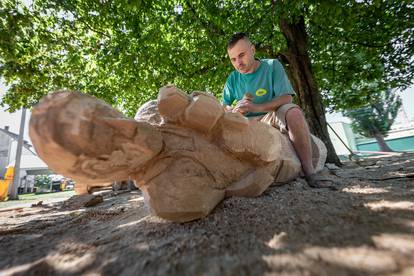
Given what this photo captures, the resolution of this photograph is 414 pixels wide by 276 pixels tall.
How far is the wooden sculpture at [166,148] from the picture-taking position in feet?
3.32

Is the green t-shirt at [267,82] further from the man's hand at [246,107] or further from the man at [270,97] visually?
the man's hand at [246,107]

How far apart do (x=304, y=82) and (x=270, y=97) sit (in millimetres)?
3190

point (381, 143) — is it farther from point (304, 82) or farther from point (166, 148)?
point (166, 148)

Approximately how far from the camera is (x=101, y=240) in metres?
1.23

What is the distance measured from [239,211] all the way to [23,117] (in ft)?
44.7

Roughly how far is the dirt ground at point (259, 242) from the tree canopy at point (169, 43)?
121 inches

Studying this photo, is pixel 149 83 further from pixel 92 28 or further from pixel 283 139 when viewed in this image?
pixel 283 139

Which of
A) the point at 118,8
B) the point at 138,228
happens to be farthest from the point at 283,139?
the point at 118,8

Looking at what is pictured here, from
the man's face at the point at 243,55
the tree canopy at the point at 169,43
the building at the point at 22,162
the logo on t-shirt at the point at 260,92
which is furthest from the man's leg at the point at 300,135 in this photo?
the building at the point at 22,162

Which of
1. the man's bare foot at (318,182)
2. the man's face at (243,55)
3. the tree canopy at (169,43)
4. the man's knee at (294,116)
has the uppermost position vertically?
the tree canopy at (169,43)

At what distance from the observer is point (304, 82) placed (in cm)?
496

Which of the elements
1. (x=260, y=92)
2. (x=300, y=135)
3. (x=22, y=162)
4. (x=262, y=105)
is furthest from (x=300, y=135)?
(x=22, y=162)

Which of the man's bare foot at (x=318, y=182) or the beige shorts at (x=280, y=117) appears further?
the beige shorts at (x=280, y=117)

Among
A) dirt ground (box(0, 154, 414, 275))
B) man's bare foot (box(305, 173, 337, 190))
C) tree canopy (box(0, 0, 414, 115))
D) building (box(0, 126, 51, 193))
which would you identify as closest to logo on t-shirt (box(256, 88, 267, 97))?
man's bare foot (box(305, 173, 337, 190))
